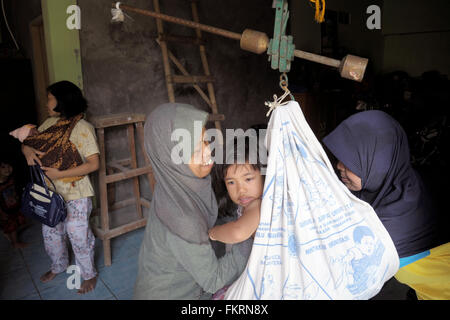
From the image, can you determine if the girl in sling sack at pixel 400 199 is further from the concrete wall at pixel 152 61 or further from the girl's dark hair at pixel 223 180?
the concrete wall at pixel 152 61

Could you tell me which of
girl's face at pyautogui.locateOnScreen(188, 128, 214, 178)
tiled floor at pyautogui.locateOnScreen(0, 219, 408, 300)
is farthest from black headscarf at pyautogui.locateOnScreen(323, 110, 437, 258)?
tiled floor at pyautogui.locateOnScreen(0, 219, 408, 300)

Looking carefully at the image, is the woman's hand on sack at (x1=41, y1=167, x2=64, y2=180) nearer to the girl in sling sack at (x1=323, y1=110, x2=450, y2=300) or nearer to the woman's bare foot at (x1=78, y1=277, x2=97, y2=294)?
the woman's bare foot at (x1=78, y1=277, x2=97, y2=294)

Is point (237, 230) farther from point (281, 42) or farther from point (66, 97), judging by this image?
point (66, 97)

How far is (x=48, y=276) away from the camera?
2.40 metres

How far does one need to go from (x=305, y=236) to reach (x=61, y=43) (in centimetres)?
248

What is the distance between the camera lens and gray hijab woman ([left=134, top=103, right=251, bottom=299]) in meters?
1.17

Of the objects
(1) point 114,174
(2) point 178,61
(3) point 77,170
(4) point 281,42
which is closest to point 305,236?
(4) point 281,42

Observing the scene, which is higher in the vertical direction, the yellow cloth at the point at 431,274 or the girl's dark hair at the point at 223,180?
the girl's dark hair at the point at 223,180

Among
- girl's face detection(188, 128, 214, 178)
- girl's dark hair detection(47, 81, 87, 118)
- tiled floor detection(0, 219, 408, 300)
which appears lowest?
tiled floor detection(0, 219, 408, 300)

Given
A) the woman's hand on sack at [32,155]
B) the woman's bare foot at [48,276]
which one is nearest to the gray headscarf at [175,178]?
the woman's hand on sack at [32,155]

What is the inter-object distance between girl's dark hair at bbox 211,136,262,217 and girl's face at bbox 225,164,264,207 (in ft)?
0.09

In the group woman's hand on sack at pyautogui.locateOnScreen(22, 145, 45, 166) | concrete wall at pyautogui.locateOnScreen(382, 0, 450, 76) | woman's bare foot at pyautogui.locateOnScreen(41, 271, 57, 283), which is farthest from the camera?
concrete wall at pyautogui.locateOnScreen(382, 0, 450, 76)

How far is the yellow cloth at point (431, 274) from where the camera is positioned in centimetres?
129

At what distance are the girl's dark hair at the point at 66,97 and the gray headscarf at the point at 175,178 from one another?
4.10 feet
